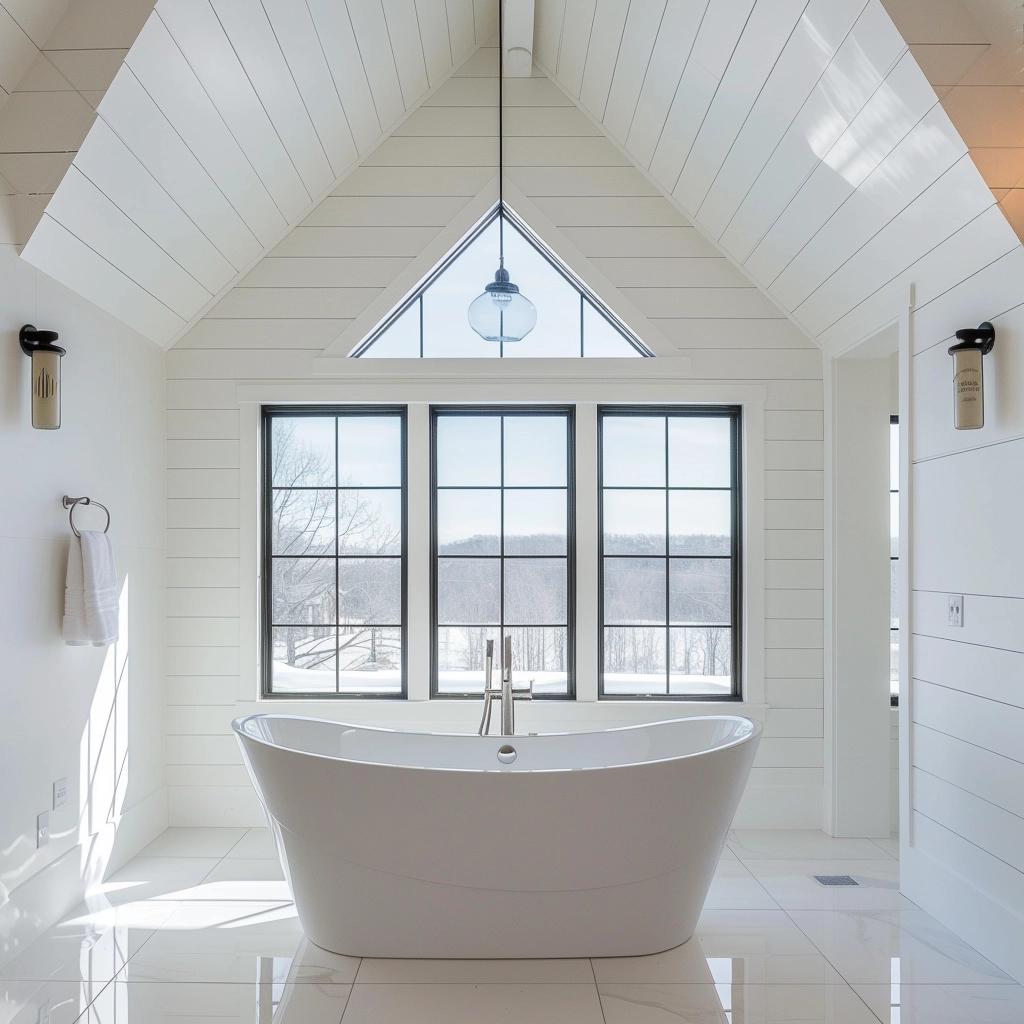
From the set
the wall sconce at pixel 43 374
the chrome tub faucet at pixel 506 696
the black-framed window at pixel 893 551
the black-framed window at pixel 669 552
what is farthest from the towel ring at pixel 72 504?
the black-framed window at pixel 893 551

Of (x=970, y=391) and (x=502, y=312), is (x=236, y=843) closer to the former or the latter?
(x=502, y=312)

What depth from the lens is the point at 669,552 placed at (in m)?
4.16

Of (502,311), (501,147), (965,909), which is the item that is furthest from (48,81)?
(965,909)

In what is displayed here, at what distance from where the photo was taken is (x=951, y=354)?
2.77 metres

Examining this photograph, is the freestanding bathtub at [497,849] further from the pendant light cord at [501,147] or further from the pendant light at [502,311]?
the pendant light cord at [501,147]

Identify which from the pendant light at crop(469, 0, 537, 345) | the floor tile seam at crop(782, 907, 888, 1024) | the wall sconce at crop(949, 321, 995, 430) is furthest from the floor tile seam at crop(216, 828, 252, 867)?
the wall sconce at crop(949, 321, 995, 430)

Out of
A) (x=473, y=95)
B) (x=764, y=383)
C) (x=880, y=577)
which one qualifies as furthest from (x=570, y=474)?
(x=473, y=95)

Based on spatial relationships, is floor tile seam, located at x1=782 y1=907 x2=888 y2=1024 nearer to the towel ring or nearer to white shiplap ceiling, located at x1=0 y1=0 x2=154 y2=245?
the towel ring

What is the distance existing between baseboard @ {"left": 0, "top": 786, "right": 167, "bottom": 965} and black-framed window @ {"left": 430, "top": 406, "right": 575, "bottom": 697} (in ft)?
4.45

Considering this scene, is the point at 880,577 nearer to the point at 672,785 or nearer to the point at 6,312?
the point at 672,785

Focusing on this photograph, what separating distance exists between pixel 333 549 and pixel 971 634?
2.64m

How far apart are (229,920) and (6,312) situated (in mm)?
2094

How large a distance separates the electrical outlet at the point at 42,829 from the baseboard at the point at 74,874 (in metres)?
0.09

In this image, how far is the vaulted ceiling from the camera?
8.54 feet
